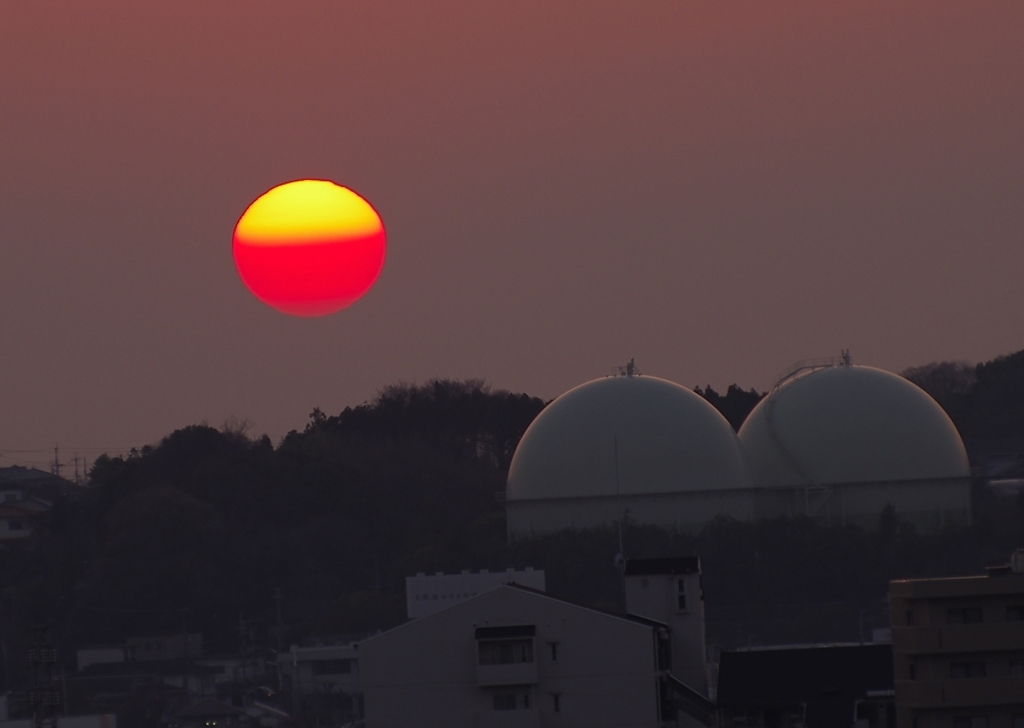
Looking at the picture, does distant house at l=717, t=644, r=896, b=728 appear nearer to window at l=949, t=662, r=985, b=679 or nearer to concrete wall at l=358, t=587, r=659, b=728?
concrete wall at l=358, t=587, r=659, b=728

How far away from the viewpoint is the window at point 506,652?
31344mm

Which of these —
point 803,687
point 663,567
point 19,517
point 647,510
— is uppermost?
point 19,517

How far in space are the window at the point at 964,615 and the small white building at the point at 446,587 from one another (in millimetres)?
26282

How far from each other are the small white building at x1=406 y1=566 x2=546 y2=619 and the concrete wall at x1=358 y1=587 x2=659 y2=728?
20.5 meters

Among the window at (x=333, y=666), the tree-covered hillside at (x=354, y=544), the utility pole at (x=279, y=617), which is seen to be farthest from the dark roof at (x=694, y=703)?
the utility pole at (x=279, y=617)

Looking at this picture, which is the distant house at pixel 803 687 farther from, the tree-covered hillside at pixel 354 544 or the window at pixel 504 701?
the tree-covered hillside at pixel 354 544

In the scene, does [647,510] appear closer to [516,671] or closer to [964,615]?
[516,671]

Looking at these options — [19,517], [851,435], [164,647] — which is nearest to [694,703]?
[851,435]

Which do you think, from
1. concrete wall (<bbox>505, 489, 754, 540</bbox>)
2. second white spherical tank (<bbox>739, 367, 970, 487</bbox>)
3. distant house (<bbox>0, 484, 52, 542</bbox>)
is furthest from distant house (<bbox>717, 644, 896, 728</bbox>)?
distant house (<bbox>0, 484, 52, 542</bbox>)

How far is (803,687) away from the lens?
1214 inches

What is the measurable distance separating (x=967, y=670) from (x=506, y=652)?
7341 millimetres

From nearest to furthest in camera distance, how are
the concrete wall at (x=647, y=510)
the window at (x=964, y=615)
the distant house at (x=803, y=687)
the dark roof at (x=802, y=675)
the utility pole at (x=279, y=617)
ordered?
1. the window at (x=964, y=615)
2. the distant house at (x=803, y=687)
3. the dark roof at (x=802, y=675)
4. the utility pole at (x=279, y=617)
5. the concrete wall at (x=647, y=510)

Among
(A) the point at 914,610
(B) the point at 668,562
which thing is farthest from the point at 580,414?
(A) the point at 914,610

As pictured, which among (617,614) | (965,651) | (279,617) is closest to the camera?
(965,651)
